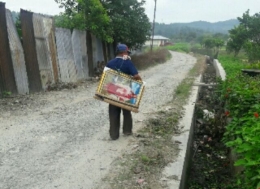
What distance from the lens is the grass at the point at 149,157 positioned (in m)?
3.92

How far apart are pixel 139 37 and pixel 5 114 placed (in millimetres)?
13179

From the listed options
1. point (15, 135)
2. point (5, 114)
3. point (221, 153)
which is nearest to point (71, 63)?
point (5, 114)

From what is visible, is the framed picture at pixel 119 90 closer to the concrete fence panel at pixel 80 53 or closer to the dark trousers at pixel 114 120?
the dark trousers at pixel 114 120

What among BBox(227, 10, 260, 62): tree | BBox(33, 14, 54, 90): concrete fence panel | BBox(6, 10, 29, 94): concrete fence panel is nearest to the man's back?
Answer: BBox(6, 10, 29, 94): concrete fence panel

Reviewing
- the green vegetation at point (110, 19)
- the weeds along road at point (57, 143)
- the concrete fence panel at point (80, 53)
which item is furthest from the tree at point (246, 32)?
the weeds along road at point (57, 143)

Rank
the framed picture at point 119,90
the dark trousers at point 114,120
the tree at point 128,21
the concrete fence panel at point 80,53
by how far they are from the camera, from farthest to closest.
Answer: the tree at point 128,21
the concrete fence panel at point 80,53
the dark trousers at point 114,120
the framed picture at point 119,90

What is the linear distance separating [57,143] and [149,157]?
1.63 meters

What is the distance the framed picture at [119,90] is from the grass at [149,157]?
74cm

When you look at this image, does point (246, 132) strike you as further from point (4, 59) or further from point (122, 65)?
point (4, 59)

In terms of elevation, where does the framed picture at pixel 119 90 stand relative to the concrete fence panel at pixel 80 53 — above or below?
above

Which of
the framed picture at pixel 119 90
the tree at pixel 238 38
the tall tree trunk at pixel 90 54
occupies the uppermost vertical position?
the framed picture at pixel 119 90

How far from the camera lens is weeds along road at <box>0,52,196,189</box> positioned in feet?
13.0

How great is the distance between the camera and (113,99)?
521 centimetres

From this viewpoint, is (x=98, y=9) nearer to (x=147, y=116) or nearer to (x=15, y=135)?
(x=147, y=116)
